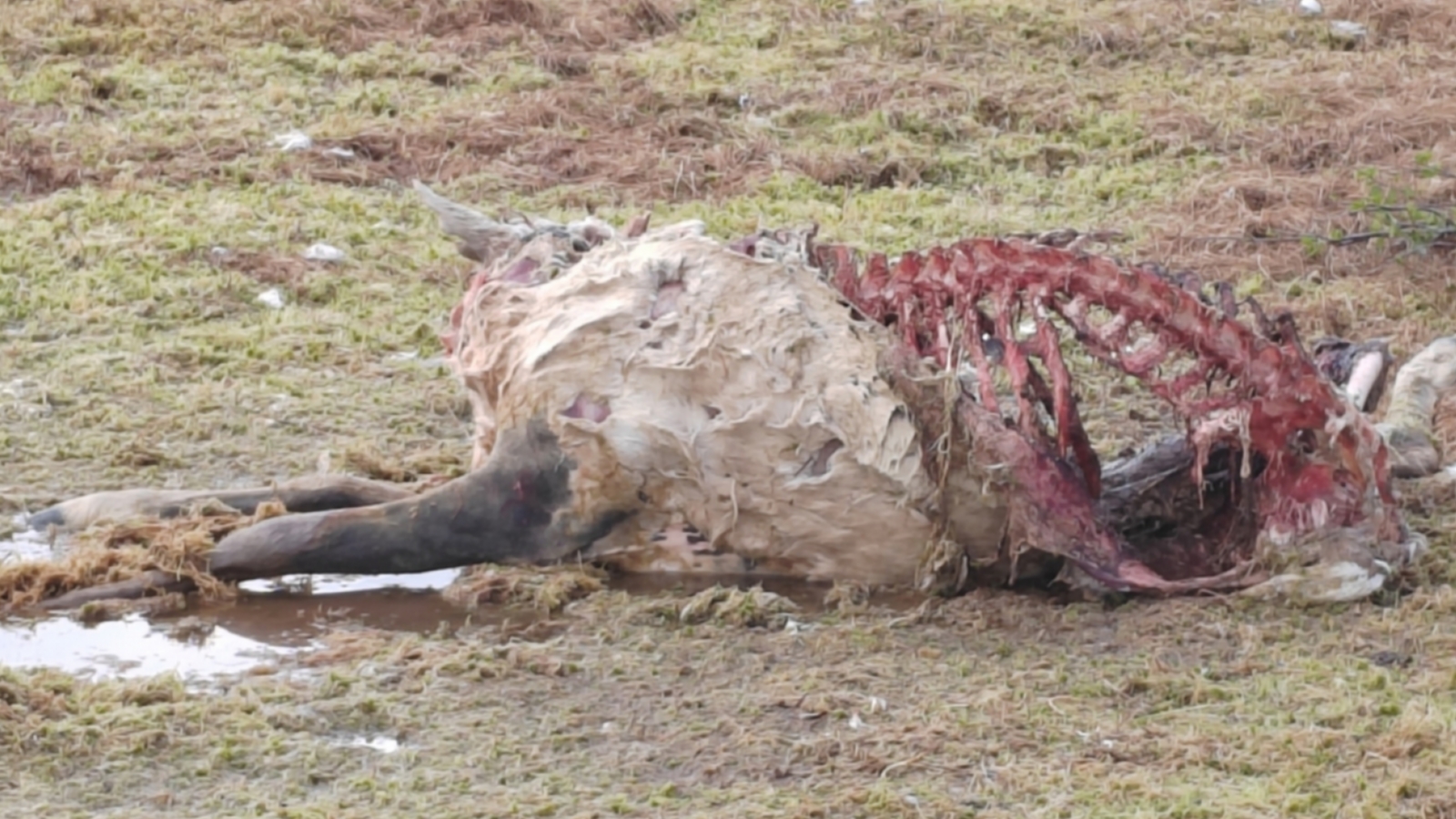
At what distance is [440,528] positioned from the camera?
469cm

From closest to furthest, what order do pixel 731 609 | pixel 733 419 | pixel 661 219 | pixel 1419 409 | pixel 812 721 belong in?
pixel 812 721, pixel 731 609, pixel 733 419, pixel 1419 409, pixel 661 219

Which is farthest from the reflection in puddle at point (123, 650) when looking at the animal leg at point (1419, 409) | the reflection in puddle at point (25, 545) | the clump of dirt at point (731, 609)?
the animal leg at point (1419, 409)

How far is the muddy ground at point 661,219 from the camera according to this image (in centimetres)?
365

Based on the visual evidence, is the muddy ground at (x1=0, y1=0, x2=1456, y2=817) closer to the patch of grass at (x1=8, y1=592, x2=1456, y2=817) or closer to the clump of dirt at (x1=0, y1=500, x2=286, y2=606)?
the patch of grass at (x1=8, y1=592, x2=1456, y2=817)

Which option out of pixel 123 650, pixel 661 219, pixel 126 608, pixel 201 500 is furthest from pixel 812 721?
pixel 661 219

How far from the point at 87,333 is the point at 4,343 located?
234mm

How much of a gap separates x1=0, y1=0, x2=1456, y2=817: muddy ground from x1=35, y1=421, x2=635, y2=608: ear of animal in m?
0.10

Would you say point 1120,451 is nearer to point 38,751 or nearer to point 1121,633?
point 1121,633

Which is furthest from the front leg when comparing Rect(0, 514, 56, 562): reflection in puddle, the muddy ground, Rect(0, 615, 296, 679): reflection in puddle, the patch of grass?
the patch of grass

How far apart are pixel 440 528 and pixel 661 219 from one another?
323cm

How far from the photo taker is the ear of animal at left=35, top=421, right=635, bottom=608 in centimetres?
467

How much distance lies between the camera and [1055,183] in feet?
27.3

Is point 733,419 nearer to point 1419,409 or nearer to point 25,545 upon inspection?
point 25,545

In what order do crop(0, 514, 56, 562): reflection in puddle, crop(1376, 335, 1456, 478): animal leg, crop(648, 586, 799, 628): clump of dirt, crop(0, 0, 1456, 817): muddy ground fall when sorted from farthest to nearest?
crop(1376, 335, 1456, 478): animal leg < crop(0, 514, 56, 562): reflection in puddle < crop(648, 586, 799, 628): clump of dirt < crop(0, 0, 1456, 817): muddy ground
